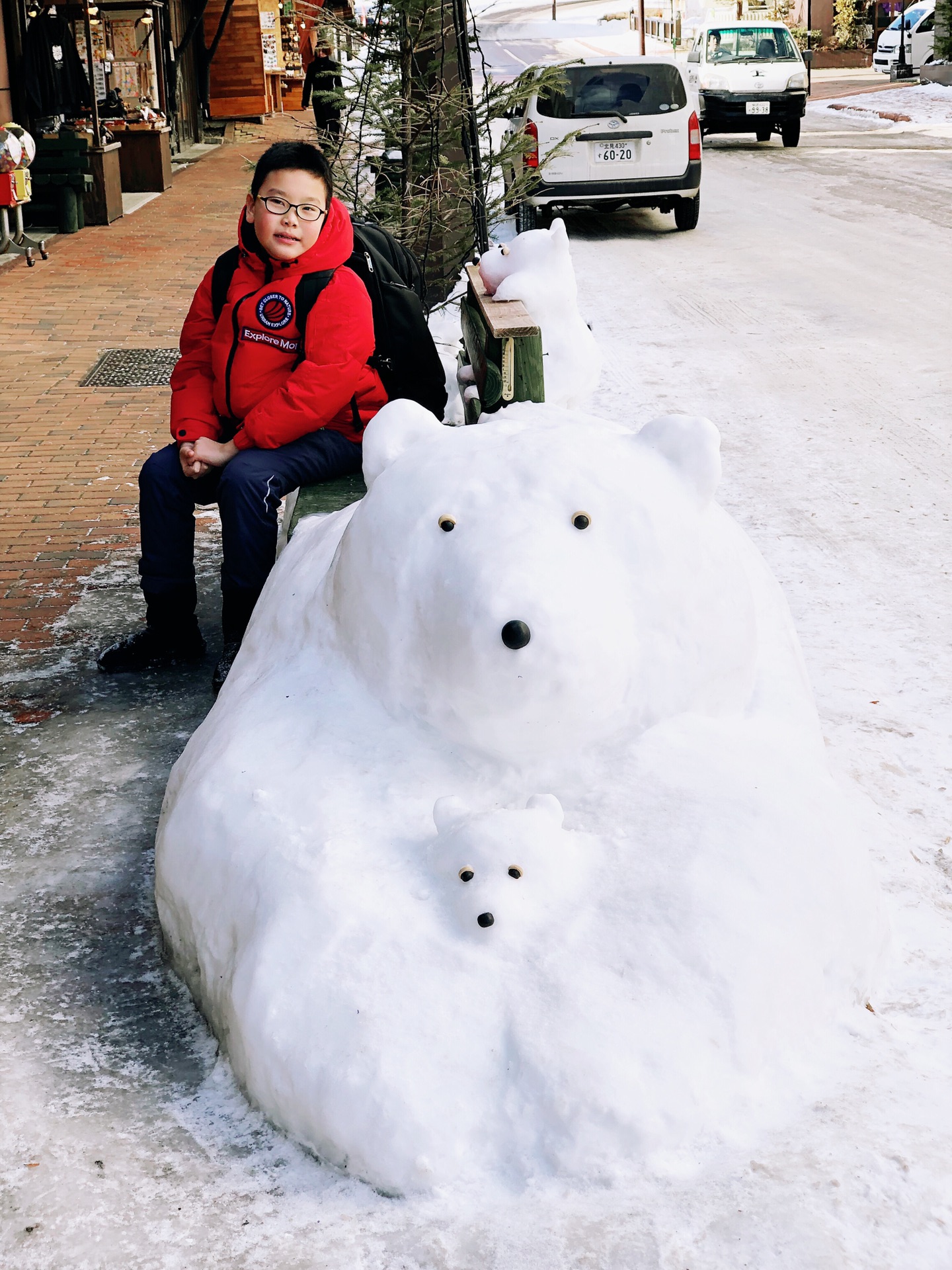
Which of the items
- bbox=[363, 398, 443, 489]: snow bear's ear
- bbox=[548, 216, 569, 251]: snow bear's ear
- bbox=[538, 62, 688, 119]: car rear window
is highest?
bbox=[538, 62, 688, 119]: car rear window

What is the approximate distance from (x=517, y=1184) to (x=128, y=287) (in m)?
10.8

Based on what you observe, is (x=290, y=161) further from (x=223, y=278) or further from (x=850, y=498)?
(x=850, y=498)

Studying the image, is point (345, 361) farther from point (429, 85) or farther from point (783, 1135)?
point (429, 85)

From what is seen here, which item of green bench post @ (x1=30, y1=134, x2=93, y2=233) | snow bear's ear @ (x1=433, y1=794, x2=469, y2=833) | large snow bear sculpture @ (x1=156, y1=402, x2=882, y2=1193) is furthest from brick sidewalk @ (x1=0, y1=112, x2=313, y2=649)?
snow bear's ear @ (x1=433, y1=794, x2=469, y2=833)

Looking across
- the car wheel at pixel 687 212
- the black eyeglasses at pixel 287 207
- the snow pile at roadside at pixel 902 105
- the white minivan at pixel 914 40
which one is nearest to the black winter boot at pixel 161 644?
the black eyeglasses at pixel 287 207

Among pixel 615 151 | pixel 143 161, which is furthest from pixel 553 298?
pixel 143 161

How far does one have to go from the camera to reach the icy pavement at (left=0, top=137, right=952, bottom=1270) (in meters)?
2.12

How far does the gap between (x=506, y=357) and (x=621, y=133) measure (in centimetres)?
970

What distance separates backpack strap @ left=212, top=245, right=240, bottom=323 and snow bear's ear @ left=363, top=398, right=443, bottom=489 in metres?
1.47

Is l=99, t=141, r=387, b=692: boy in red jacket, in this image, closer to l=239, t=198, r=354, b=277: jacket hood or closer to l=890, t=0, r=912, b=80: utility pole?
l=239, t=198, r=354, b=277: jacket hood

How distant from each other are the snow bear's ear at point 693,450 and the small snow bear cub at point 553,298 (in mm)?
2617

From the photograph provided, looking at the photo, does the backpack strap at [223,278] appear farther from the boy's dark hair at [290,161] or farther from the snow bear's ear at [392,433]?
the snow bear's ear at [392,433]

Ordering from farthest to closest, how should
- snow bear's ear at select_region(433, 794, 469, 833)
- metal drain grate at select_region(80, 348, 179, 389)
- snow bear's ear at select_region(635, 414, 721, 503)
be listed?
metal drain grate at select_region(80, 348, 179, 389) → snow bear's ear at select_region(635, 414, 721, 503) → snow bear's ear at select_region(433, 794, 469, 833)

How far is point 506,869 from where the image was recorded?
238 cm
